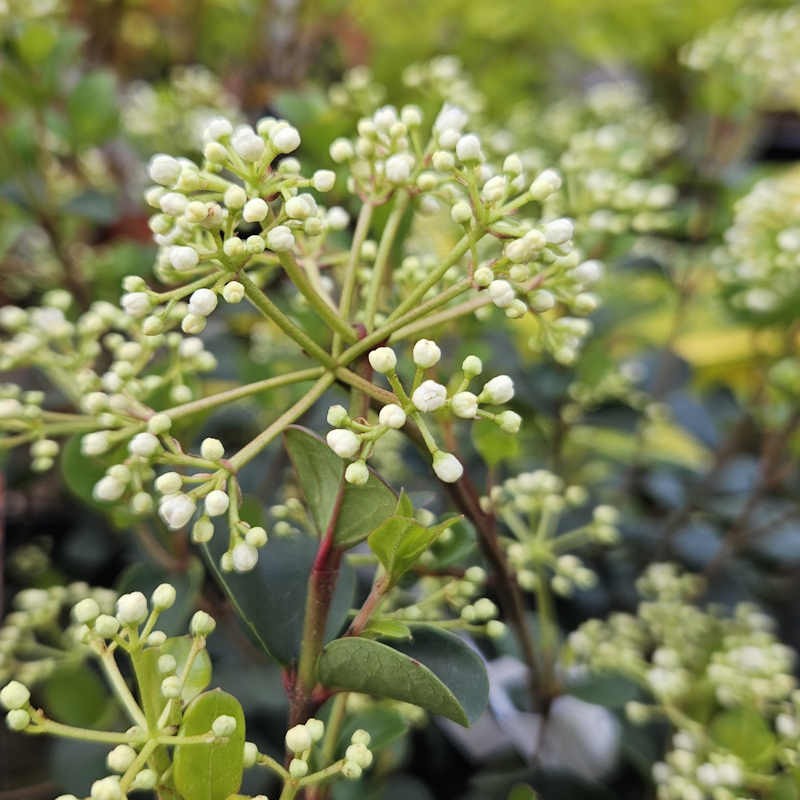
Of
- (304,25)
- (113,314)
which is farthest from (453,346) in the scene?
(304,25)

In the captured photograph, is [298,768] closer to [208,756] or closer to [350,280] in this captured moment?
[208,756]

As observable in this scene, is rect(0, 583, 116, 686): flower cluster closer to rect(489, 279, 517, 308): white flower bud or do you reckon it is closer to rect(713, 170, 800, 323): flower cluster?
rect(489, 279, 517, 308): white flower bud

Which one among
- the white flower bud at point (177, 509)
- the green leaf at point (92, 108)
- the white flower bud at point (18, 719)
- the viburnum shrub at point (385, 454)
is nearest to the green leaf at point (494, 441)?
the viburnum shrub at point (385, 454)

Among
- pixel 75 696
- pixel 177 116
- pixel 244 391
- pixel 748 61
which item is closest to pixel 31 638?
pixel 75 696

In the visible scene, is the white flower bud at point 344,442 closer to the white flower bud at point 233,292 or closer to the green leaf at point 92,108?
the white flower bud at point 233,292

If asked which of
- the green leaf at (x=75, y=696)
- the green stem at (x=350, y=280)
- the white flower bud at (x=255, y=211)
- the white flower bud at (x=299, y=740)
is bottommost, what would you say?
the green leaf at (x=75, y=696)

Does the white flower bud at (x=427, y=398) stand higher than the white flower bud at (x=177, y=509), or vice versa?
the white flower bud at (x=427, y=398)

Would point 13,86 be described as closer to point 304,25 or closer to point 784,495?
point 304,25
